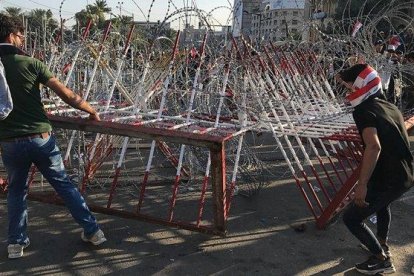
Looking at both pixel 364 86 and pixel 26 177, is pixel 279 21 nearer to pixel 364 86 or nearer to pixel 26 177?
pixel 364 86

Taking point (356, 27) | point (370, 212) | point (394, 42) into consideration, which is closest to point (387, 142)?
point (370, 212)

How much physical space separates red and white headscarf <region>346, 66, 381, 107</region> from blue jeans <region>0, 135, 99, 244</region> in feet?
7.94

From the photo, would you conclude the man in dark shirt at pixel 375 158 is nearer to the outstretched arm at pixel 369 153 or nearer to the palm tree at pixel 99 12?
the outstretched arm at pixel 369 153

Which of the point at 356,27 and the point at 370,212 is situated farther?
the point at 356,27

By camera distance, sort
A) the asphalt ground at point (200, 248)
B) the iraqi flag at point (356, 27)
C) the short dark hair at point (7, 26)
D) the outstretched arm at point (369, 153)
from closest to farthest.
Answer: the outstretched arm at point (369, 153) < the short dark hair at point (7, 26) < the asphalt ground at point (200, 248) < the iraqi flag at point (356, 27)

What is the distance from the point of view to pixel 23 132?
3.61 m

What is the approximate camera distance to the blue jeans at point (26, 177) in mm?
3658

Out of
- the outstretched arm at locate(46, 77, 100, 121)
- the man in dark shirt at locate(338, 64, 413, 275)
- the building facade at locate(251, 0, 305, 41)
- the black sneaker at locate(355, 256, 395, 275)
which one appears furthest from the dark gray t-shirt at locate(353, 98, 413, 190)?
the building facade at locate(251, 0, 305, 41)

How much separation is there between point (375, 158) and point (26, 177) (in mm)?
2775

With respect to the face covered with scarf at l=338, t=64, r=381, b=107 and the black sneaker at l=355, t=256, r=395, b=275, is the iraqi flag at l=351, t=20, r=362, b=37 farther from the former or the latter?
the black sneaker at l=355, t=256, r=395, b=275

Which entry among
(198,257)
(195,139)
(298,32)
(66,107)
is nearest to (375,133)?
(195,139)

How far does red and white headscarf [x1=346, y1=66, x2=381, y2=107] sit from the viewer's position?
3.58m

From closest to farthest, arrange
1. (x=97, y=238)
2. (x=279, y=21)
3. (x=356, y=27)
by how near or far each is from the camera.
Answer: (x=97, y=238), (x=279, y=21), (x=356, y=27)

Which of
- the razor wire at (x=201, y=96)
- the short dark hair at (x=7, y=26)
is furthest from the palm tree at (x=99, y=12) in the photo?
the short dark hair at (x=7, y=26)
